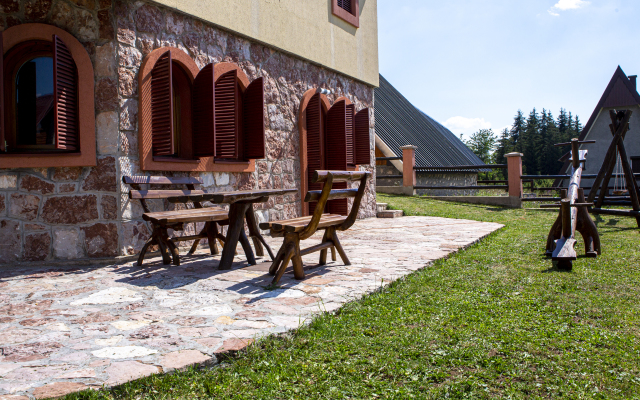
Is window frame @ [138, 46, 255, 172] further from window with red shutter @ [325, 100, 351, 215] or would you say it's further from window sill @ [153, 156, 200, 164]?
window with red shutter @ [325, 100, 351, 215]

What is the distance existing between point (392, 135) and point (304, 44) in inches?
400

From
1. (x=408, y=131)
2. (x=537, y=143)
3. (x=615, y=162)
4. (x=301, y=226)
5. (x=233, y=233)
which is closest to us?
(x=301, y=226)

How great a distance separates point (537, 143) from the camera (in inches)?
2228

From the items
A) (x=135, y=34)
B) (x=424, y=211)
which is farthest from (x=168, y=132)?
(x=424, y=211)

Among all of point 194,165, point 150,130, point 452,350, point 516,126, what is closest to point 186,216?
point 150,130

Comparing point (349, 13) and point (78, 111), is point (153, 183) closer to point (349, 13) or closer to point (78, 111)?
point (78, 111)

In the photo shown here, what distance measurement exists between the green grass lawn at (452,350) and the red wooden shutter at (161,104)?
3409 millimetres

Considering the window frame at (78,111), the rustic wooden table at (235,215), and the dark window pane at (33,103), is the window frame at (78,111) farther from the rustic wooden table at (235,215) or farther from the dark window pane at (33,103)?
the rustic wooden table at (235,215)

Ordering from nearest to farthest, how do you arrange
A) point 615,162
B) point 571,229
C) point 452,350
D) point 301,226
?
point 452,350
point 301,226
point 571,229
point 615,162

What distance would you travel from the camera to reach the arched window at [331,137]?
28.9 ft

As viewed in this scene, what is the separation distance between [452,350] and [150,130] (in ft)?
15.0

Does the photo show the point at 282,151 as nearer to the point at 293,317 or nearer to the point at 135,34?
the point at 135,34

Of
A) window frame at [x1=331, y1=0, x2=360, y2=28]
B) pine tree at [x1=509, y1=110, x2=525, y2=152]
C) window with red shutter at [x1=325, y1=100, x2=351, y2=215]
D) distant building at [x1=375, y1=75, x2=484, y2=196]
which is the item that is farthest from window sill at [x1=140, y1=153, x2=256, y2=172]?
pine tree at [x1=509, y1=110, x2=525, y2=152]

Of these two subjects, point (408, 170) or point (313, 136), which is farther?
point (408, 170)
